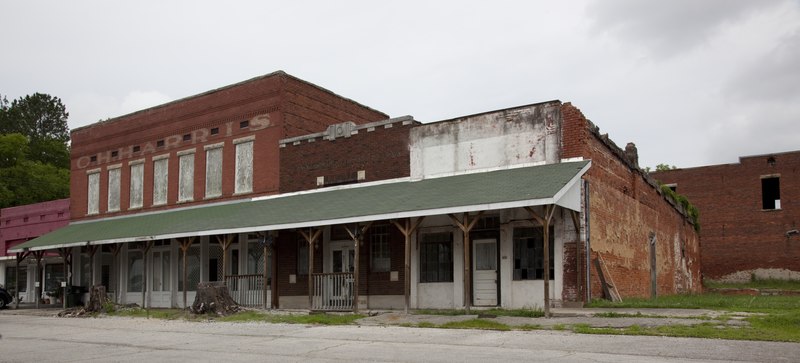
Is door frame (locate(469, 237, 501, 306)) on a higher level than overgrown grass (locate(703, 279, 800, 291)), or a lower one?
higher

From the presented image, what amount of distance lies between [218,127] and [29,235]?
18152mm

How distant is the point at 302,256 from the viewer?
2494 cm

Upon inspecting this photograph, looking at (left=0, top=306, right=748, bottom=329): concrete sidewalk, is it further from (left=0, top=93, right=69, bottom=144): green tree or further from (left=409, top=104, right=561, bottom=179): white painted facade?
(left=0, top=93, right=69, bottom=144): green tree

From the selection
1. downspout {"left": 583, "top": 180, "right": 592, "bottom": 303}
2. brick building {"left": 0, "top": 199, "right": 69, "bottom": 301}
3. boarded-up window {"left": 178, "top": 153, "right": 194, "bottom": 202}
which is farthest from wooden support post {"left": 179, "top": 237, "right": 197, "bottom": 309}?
brick building {"left": 0, "top": 199, "right": 69, "bottom": 301}

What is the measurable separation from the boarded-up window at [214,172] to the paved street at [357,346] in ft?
38.4

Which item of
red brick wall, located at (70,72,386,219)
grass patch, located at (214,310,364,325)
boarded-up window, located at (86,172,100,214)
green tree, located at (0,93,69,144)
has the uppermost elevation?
green tree, located at (0,93,69,144)

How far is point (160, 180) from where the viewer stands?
31.5 meters

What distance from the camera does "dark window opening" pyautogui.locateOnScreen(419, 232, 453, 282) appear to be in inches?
837

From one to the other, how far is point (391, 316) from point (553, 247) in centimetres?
463

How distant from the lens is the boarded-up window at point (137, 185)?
32.3 m

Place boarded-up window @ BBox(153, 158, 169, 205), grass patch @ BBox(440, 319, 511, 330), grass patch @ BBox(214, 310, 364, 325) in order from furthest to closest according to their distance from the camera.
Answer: boarded-up window @ BBox(153, 158, 169, 205) → grass patch @ BBox(214, 310, 364, 325) → grass patch @ BBox(440, 319, 511, 330)

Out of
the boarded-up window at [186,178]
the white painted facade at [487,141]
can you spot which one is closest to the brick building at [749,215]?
the white painted facade at [487,141]

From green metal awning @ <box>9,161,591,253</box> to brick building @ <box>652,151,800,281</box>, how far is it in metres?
28.3

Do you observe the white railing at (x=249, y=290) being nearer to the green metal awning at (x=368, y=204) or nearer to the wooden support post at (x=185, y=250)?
the wooden support post at (x=185, y=250)
